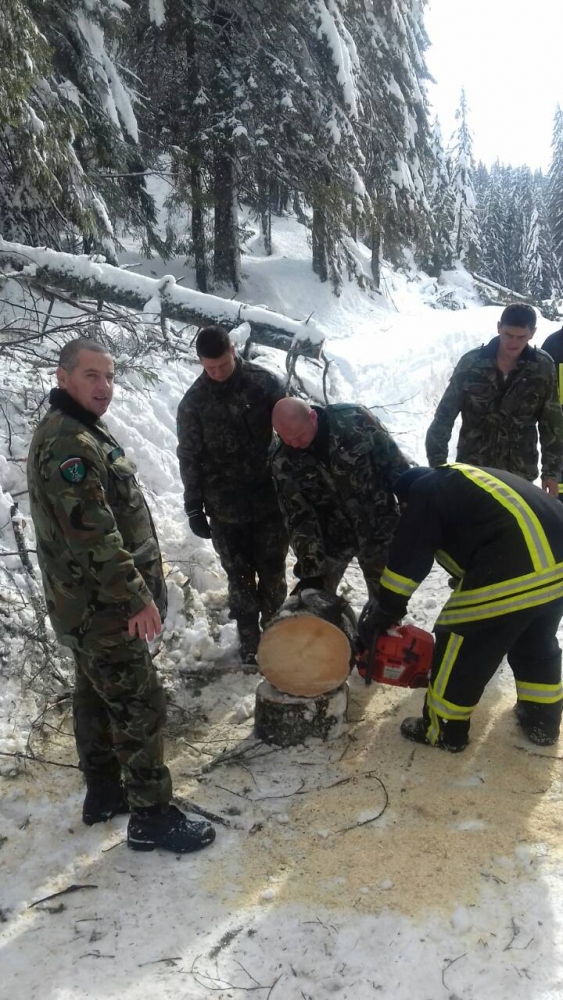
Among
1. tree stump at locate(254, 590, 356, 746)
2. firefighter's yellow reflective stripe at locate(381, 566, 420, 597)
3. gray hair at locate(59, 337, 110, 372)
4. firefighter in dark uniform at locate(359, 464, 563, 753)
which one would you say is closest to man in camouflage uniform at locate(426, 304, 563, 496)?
firefighter in dark uniform at locate(359, 464, 563, 753)

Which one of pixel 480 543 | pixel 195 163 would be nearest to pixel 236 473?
pixel 480 543

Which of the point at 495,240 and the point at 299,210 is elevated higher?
the point at 495,240

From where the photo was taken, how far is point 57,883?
2752 millimetres

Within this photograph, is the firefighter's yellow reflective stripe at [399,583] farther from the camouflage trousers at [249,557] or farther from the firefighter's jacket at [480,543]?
the camouflage trousers at [249,557]

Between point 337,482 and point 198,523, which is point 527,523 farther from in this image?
point 198,523

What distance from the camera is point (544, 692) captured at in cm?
341

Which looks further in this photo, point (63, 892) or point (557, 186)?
point (557, 186)

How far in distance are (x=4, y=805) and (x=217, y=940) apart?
1.34 meters

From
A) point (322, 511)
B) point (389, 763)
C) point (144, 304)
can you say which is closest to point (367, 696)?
point (389, 763)

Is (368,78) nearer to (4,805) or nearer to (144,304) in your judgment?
(144,304)

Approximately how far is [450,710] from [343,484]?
145 cm

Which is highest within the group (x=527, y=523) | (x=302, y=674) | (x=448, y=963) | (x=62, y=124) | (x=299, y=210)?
(x=299, y=210)

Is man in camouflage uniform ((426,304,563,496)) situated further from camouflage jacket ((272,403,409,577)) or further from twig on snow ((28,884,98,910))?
twig on snow ((28,884,98,910))

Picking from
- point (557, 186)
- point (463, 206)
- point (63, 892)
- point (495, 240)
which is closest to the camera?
point (63, 892)
